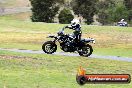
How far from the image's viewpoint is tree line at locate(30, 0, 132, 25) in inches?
2916

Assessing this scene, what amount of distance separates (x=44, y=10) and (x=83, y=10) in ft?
30.7

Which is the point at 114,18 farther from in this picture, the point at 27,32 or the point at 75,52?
the point at 75,52

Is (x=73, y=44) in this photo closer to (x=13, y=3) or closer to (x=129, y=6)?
(x=129, y=6)

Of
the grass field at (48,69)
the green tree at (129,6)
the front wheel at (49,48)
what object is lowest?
the green tree at (129,6)

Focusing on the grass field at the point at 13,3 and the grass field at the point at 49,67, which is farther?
the grass field at the point at 13,3

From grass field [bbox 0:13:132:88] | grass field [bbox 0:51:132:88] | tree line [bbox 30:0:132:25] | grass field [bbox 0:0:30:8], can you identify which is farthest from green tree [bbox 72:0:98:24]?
grass field [bbox 0:51:132:88]

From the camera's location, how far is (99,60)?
23266 millimetres

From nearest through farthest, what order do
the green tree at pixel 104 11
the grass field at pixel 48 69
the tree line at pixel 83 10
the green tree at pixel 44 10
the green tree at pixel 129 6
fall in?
the grass field at pixel 48 69, the tree line at pixel 83 10, the green tree at pixel 44 10, the green tree at pixel 129 6, the green tree at pixel 104 11

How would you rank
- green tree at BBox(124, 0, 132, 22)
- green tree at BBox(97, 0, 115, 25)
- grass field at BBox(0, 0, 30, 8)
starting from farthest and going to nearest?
grass field at BBox(0, 0, 30, 8)
green tree at BBox(97, 0, 115, 25)
green tree at BBox(124, 0, 132, 22)

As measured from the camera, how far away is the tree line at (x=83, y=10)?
74.1 metres

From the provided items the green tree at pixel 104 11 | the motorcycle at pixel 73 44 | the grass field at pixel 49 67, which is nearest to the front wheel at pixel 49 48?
the motorcycle at pixel 73 44

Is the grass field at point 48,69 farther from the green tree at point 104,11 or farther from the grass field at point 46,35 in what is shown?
the green tree at point 104,11

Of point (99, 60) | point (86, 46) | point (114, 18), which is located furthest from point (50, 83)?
point (114, 18)

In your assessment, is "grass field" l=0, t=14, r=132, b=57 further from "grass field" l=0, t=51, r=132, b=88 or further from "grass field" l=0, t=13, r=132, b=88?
"grass field" l=0, t=51, r=132, b=88
